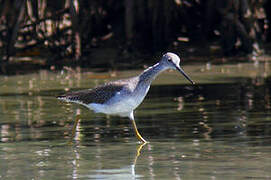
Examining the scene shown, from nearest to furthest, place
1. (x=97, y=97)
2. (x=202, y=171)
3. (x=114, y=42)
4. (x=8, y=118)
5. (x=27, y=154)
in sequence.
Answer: (x=202, y=171) < (x=27, y=154) < (x=97, y=97) < (x=8, y=118) < (x=114, y=42)

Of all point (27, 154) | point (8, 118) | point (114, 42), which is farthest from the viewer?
point (114, 42)

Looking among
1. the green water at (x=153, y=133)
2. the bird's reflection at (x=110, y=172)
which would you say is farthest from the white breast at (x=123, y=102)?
the bird's reflection at (x=110, y=172)

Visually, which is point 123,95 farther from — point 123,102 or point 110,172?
point 110,172

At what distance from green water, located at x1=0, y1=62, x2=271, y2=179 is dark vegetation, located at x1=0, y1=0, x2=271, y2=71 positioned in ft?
8.93

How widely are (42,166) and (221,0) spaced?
38.7 ft

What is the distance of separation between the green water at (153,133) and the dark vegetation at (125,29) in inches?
107

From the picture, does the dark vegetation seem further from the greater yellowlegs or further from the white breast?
the white breast

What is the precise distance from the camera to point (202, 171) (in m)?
8.05

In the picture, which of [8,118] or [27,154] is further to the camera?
[8,118]

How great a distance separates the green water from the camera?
824cm

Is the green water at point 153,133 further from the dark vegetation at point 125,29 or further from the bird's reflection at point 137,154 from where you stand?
the dark vegetation at point 125,29

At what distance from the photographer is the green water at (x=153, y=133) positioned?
8242 mm

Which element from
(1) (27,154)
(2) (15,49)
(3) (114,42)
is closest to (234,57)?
(3) (114,42)

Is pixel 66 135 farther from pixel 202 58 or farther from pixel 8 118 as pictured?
pixel 202 58
